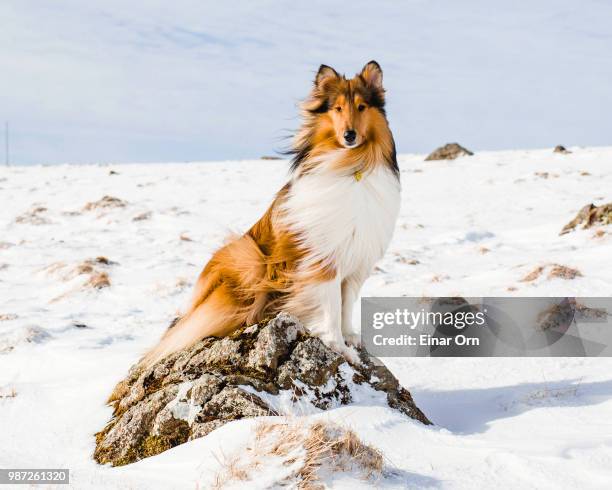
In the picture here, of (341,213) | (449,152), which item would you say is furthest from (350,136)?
(449,152)

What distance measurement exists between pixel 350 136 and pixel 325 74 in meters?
0.57

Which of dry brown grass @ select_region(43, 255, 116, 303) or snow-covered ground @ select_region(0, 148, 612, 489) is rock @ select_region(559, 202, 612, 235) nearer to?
snow-covered ground @ select_region(0, 148, 612, 489)

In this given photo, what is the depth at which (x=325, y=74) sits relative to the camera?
4.52 metres

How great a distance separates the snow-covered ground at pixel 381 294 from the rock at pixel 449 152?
323cm

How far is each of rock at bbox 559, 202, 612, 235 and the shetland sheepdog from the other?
771 centimetres

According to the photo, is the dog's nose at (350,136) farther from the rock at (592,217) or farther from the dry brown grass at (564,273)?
the rock at (592,217)

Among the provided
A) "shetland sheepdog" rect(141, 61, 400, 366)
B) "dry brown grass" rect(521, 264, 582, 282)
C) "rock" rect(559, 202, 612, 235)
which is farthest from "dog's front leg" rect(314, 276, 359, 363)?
"rock" rect(559, 202, 612, 235)

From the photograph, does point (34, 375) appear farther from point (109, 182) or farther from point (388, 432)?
point (109, 182)

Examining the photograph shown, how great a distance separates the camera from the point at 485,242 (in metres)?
12.3

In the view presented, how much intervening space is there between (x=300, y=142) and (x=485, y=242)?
854cm

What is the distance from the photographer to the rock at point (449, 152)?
24.6m

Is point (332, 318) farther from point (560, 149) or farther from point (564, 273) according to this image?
point (560, 149)

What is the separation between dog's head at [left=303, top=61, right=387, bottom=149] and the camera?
4301 millimetres

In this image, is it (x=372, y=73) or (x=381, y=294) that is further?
(x=381, y=294)
